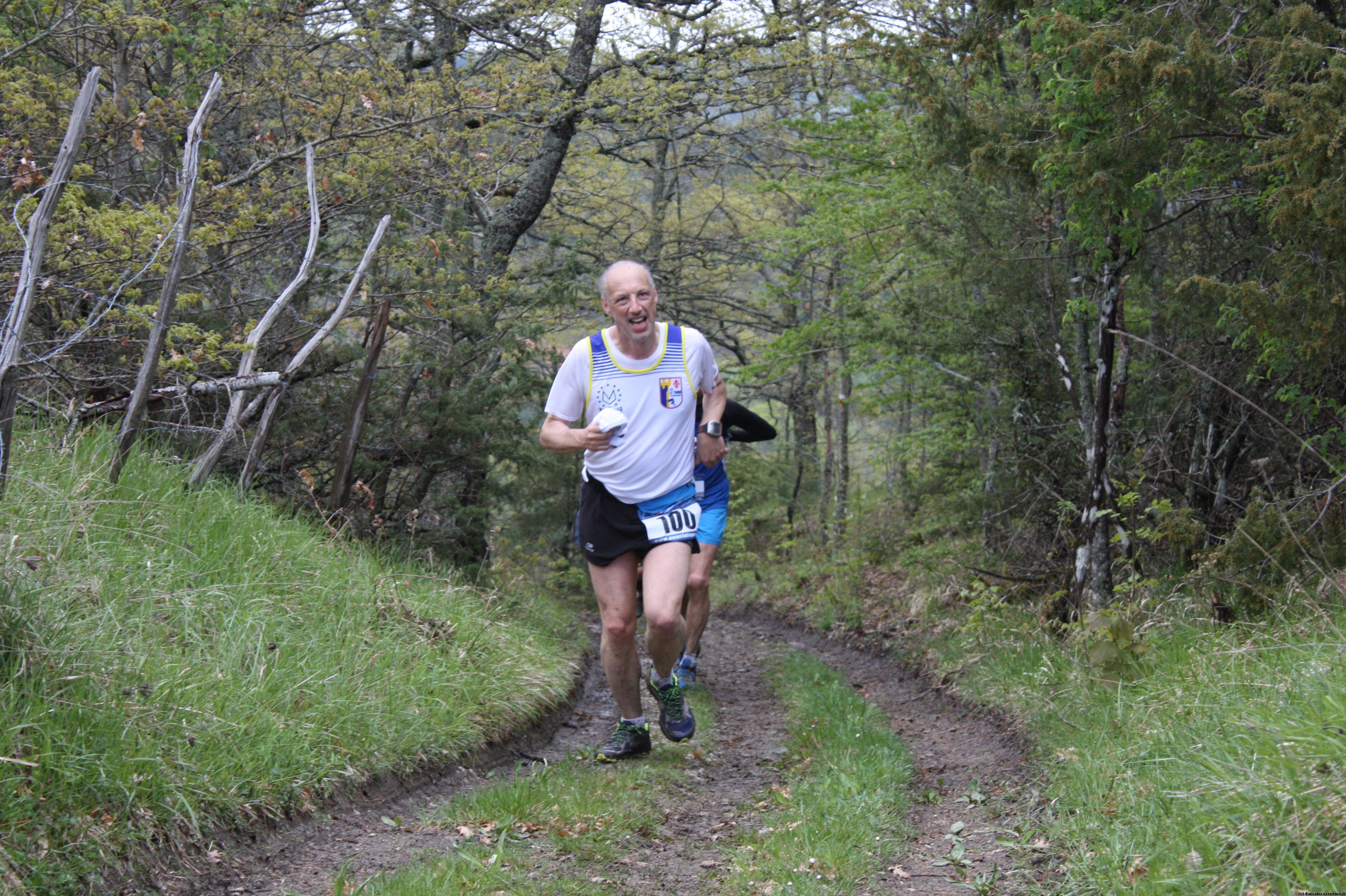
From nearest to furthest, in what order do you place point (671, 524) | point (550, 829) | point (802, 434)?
point (550, 829) < point (671, 524) < point (802, 434)

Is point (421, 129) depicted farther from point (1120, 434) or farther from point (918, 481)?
point (918, 481)

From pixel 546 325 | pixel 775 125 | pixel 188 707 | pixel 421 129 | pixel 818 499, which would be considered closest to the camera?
pixel 188 707

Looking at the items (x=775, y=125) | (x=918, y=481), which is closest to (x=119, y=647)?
(x=775, y=125)

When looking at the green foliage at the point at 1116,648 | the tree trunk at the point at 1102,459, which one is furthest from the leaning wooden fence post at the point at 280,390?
the green foliage at the point at 1116,648

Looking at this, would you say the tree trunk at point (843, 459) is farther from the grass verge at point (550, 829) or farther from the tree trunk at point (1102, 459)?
the grass verge at point (550, 829)

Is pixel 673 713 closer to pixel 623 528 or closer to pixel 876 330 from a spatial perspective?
pixel 623 528

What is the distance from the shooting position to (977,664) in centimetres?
734

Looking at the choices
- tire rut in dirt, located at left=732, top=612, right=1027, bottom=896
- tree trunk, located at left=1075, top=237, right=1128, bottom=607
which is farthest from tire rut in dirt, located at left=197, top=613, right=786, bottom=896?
tree trunk, located at left=1075, top=237, right=1128, bottom=607

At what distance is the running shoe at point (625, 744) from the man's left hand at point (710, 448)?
145 centimetres

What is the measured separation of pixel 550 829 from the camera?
407 cm

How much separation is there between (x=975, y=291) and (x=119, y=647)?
7.39 m

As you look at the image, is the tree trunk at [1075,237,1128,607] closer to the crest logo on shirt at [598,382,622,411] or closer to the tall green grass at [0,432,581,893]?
the crest logo on shirt at [598,382,622,411]

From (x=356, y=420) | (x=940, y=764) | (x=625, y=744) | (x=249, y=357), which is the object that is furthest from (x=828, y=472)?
(x=625, y=744)

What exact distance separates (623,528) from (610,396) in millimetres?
675
